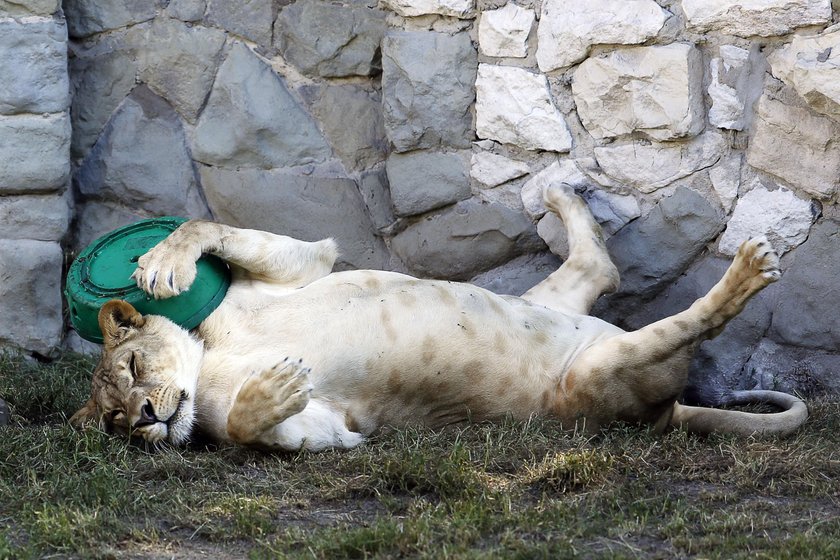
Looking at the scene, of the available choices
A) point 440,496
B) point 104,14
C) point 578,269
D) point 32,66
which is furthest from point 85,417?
point 104,14

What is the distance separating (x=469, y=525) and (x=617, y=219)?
2.21 metres

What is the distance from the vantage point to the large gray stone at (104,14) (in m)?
5.50

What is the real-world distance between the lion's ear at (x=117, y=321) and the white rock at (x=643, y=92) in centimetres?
204

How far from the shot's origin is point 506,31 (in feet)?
16.6

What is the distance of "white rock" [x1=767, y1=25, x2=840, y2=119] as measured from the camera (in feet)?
14.0

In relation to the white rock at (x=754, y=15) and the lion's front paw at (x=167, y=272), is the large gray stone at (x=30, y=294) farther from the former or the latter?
the white rock at (x=754, y=15)

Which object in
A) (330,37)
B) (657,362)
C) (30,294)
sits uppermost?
(330,37)

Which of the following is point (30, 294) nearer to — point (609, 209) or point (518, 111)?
point (518, 111)

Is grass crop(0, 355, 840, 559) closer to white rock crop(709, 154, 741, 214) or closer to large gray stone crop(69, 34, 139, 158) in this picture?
white rock crop(709, 154, 741, 214)

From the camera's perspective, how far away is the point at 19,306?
527 centimetres

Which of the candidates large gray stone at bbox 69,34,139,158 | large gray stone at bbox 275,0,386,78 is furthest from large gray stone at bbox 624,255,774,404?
large gray stone at bbox 69,34,139,158

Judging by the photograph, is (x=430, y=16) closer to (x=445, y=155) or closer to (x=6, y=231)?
(x=445, y=155)

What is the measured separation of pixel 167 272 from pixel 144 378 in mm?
384

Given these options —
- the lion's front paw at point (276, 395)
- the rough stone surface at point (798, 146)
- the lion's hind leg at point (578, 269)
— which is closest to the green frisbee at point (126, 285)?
the lion's front paw at point (276, 395)
